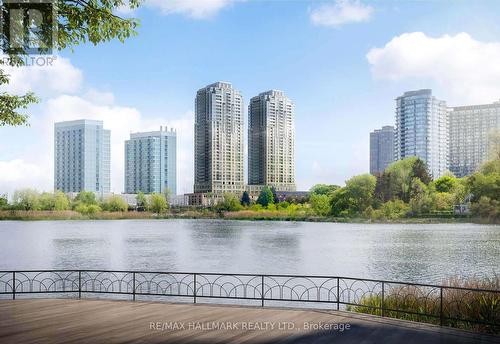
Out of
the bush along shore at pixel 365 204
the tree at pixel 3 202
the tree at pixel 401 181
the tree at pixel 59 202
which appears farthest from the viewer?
the tree at pixel 59 202

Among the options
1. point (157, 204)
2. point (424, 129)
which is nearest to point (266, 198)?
point (157, 204)

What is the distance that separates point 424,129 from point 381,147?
26.7 meters

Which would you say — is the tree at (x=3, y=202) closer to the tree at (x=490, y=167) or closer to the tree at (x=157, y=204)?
the tree at (x=157, y=204)

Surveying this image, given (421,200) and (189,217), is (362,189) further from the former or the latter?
(189,217)

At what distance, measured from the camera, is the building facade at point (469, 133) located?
77.2 metres

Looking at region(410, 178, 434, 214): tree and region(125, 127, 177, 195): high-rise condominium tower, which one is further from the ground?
region(125, 127, 177, 195): high-rise condominium tower

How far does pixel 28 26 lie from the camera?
8484 mm

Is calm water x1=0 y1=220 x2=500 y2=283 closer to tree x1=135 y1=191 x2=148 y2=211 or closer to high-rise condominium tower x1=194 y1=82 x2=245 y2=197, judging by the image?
tree x1=135 y1=191 x2=148 y2=211

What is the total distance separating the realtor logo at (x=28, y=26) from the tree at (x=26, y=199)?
60.8 meters

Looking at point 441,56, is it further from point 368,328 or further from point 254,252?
point 368,328

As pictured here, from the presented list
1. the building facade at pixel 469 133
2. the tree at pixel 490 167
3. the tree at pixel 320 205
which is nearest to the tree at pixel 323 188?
the building facade at pixel 469 133

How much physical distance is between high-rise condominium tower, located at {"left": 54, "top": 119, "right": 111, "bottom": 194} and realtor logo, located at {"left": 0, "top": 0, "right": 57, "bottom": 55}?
308 feet

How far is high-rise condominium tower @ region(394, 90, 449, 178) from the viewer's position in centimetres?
8481

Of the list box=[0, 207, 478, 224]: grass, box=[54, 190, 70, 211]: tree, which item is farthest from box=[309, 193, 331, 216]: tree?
box=[54, 190, 70, 211]: tree
